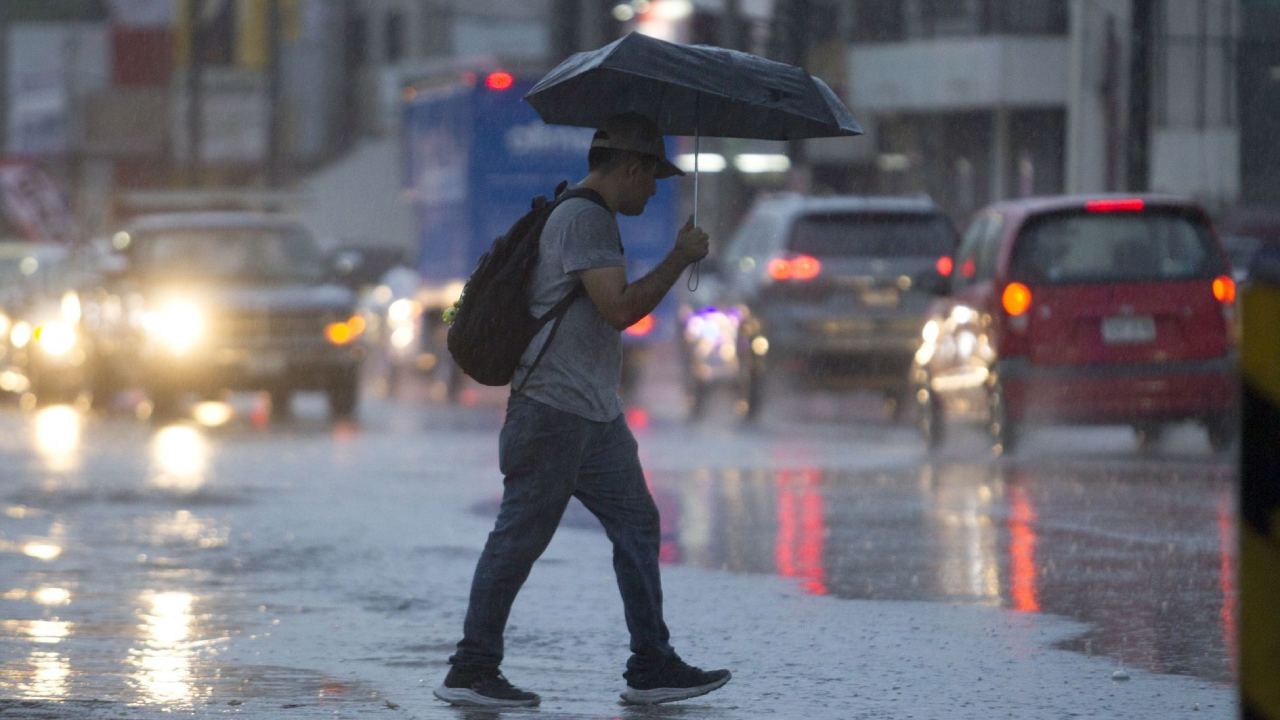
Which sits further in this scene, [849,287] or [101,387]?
[101,387]

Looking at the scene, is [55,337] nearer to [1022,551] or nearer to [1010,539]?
[1010,539]

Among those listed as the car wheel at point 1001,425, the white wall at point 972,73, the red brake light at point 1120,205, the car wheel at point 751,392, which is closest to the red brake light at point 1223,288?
the red brake light at point 1120,205

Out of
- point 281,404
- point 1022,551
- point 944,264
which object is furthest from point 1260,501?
point 281,404

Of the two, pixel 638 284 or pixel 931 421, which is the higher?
pixel 638 284

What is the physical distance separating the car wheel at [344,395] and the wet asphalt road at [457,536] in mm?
2180

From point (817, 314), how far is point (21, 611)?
12.5m

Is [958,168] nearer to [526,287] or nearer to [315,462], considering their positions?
[315,462]

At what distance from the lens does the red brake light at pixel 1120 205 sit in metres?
17.0

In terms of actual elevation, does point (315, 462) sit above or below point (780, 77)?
below

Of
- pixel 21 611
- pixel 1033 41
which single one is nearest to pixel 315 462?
pixel 21 611

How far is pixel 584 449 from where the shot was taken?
8.02m

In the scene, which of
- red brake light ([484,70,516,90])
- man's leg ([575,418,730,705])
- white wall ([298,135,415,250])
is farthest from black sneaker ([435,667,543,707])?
white wall ([298,135,415,250])

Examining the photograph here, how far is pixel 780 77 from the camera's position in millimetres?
8336

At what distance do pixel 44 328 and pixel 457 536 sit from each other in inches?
640
